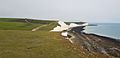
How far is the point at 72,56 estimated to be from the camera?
68.9 feet

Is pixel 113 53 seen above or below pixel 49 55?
below

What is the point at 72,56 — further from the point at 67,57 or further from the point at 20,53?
the point at 20,53

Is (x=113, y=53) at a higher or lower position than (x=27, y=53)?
lower

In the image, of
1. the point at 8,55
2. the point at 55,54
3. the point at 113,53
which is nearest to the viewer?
the point at 8,55

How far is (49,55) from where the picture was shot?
2073 cm

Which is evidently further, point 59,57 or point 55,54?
point 55,54

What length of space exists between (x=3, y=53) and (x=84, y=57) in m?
7.78

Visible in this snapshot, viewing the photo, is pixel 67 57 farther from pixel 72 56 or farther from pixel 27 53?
pixel 27 53

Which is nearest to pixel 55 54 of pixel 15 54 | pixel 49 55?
pixel 49 55

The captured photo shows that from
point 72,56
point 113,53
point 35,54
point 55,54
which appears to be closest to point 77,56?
point 72,56

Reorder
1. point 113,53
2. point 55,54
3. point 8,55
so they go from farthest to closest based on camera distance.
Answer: point 113,53, point 55,54, point 8,55

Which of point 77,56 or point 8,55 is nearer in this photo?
point 8,55

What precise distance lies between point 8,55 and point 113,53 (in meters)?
17.3

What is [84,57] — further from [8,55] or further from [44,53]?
[8,55]
